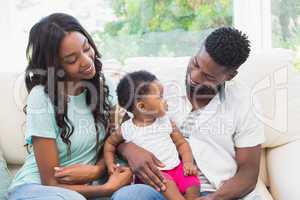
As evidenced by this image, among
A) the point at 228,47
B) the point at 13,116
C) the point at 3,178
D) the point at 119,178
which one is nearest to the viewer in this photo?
the point at 228,47

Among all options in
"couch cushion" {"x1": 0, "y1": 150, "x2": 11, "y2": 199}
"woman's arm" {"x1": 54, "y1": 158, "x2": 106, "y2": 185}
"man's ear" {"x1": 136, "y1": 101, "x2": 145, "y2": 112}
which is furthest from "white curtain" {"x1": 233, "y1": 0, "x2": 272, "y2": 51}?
"couch cushion" {"x1": 0, "y1": 150, "x2": 11, "y2": 199}

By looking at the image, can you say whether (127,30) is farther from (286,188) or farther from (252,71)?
(286,188)

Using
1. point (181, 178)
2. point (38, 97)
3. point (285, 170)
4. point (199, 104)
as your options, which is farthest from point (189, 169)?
point (38, 97)

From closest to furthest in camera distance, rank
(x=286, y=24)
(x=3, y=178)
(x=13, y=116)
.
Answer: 1. (x=3, y=178)
2. (x=13, y=116)
3. (x=286, y=24)

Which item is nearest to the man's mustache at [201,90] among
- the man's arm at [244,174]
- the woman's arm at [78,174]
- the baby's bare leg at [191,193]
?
the man's arm at [244,174]

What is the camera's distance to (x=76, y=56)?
4.82ft

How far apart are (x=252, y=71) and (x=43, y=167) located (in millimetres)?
939

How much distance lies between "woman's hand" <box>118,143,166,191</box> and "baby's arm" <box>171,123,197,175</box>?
0.29 ft

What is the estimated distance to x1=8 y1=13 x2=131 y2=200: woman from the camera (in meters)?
1.44

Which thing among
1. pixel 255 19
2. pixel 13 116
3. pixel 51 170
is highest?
pixel 255 19

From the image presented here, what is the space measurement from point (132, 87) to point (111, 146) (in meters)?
0.25

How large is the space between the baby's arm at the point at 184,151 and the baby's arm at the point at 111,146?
0.21 meters

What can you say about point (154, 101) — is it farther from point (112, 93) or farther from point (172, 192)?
point (172, 192)

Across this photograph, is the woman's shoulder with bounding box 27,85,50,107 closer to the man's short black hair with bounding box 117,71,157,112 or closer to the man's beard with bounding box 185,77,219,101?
the man's short black hair with bounding box 117,71,157,112
